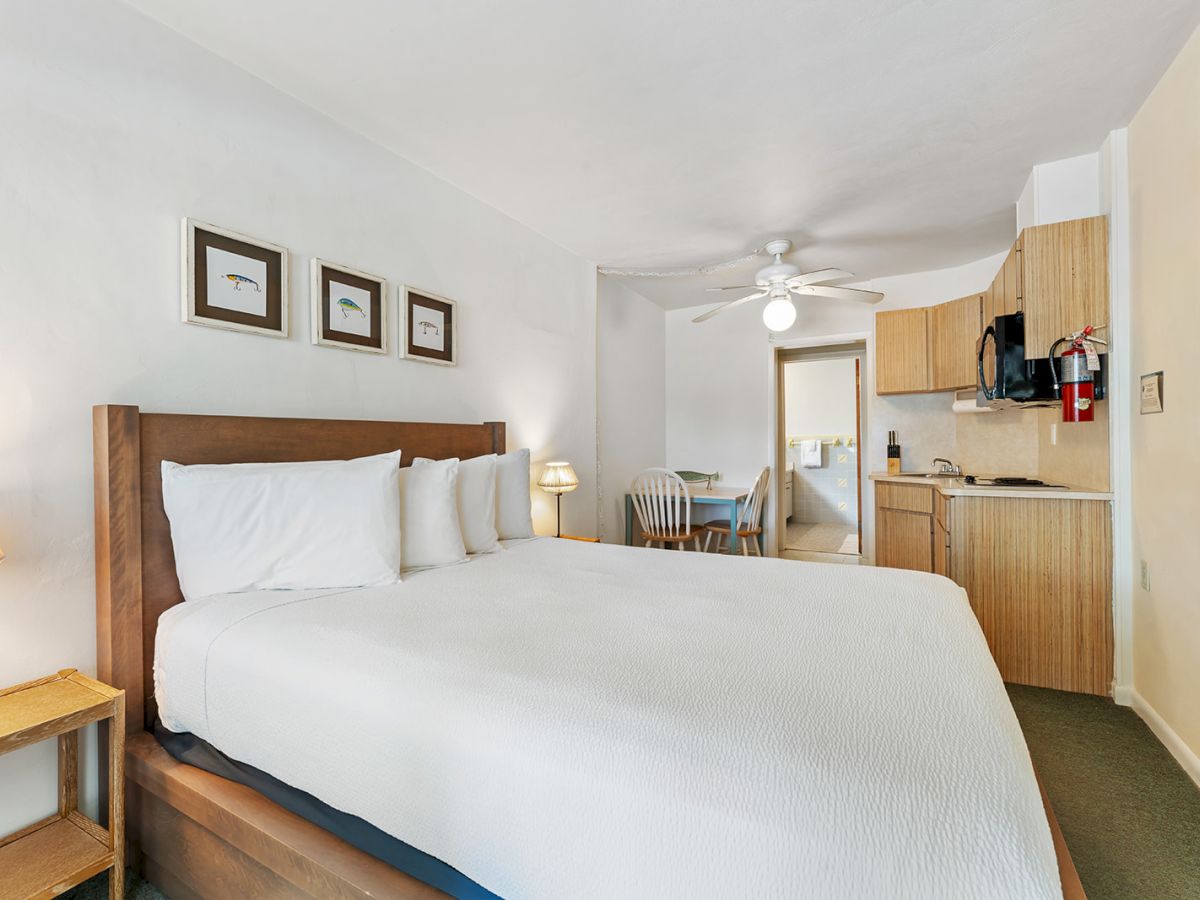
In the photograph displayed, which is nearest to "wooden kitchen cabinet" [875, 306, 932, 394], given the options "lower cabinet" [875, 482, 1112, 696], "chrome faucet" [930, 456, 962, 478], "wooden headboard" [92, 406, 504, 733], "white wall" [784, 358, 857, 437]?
"chrome faucet" [930, 456, 962, 478]

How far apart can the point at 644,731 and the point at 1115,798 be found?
6.43 ft

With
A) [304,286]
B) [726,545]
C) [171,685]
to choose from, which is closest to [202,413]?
[304,286]

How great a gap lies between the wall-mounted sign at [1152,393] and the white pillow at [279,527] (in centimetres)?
274

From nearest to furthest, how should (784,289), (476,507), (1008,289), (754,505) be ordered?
(476,507) → (1008,289) → (784,289) → (754,505)

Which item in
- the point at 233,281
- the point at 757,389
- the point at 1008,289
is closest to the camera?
the point at 233,281

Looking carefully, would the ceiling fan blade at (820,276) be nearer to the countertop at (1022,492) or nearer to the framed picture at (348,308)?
the countertop at (1022,492)

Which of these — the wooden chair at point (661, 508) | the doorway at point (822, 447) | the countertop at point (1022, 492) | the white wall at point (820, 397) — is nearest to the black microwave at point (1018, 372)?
the countertop at point (1022, 492)

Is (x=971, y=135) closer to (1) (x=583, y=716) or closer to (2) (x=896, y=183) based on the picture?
(2) (x=896, y=183)

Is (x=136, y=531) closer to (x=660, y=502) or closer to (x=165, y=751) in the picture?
(x=165, y=751)

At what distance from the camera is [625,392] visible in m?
4.65

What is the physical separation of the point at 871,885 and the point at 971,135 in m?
2.84

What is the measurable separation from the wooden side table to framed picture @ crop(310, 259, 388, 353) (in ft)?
4.32

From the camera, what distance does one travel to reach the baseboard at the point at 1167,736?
186 cm

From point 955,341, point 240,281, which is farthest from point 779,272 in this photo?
point 240,281
